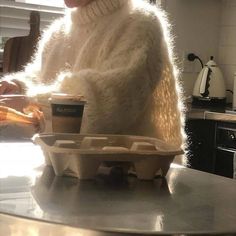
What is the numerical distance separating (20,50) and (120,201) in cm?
181

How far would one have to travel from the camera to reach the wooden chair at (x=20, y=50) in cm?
227

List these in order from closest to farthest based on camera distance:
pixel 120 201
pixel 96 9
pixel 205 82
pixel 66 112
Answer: pixel 120 201
pixel 66 112
pixel 96 9
pixel 205 82

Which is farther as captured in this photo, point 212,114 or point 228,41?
point 228,41

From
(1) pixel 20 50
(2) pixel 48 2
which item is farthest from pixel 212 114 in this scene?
(2) pixel 48 2

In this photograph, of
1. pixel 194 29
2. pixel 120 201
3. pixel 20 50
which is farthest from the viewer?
pixel 194 29

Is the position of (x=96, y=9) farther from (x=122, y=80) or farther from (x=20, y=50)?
(x=20, y=50)

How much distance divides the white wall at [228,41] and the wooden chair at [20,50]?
1097 mm

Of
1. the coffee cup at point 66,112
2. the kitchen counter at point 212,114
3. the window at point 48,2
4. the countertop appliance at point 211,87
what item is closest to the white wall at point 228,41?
the countertop appliance at point 211,87

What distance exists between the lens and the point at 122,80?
1060 mm

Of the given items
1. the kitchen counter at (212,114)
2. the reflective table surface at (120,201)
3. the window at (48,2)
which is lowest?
the kitchen counter at (212,114)

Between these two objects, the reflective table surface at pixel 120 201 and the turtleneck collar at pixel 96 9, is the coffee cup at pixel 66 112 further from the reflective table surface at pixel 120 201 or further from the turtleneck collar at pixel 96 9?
the turtleneck collar at pixel 96 9

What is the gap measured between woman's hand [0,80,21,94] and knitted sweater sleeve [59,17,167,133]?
0.28 metres

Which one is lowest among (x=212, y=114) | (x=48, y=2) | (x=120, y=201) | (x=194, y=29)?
(x=212, y=114)

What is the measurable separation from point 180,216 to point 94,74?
582 mm
